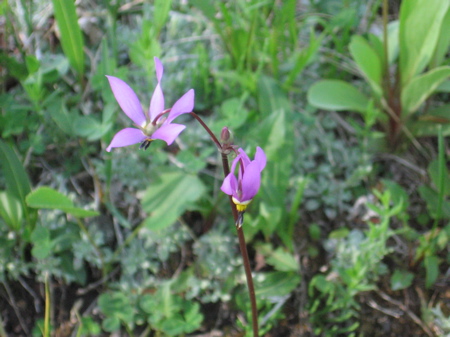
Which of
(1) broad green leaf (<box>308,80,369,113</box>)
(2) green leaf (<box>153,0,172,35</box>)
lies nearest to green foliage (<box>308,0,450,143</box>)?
(1) broad green leaf (<box>308,80,369,113</box>)

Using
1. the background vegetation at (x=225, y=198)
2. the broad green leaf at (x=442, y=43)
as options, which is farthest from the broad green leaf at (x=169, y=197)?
the broad green leaf at (x=442, y=43)

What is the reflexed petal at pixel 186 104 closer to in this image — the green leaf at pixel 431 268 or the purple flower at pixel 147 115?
the purple flower at pixel 147 115

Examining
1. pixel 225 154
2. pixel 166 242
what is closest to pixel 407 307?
pixel 166 242

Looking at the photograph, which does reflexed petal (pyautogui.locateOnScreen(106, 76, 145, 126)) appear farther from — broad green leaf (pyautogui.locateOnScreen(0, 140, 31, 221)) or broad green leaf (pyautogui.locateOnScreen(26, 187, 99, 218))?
broad green leaf (pyautogui.locateOnScreen(0, 140, 31, 221))

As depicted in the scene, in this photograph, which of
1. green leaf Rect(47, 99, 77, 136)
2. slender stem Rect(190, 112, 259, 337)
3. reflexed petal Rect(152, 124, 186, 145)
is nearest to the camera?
reflexed petal Rect(152, 124, 186, 145)

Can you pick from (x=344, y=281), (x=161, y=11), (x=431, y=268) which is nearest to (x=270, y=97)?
(x=161, y=11)

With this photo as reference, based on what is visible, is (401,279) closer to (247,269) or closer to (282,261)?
(282,261)
